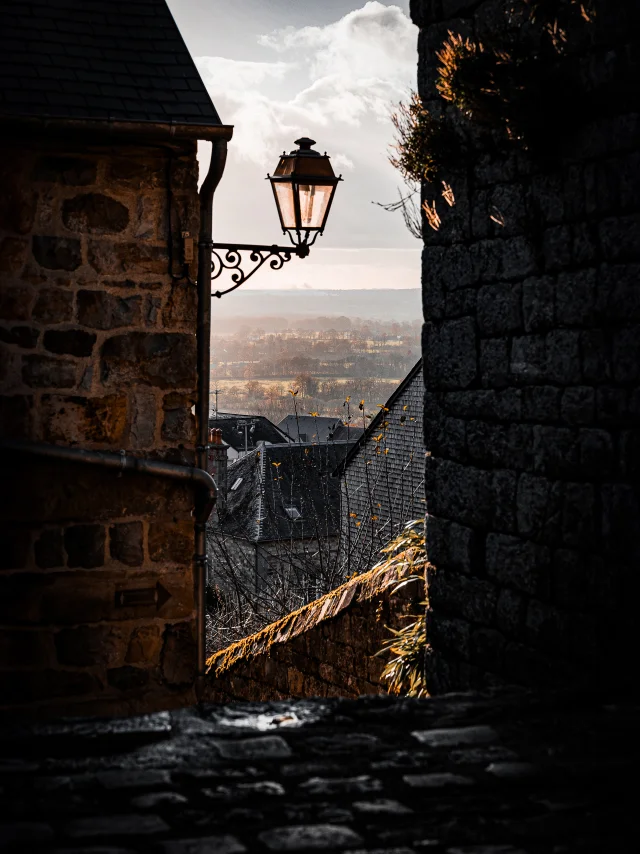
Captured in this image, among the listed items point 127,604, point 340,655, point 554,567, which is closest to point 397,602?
point 340,655

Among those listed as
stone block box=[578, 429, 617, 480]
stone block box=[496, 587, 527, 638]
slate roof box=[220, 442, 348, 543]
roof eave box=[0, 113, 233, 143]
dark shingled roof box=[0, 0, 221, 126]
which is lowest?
slate roof box=[220, 442, 348, 543]

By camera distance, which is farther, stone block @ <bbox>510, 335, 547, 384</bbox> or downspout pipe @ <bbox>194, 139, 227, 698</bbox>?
downspout pipe @ <bbox>194, 139, 227, 698</bbox>

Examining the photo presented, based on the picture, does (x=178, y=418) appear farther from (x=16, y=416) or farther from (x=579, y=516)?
(x=579, y=516)

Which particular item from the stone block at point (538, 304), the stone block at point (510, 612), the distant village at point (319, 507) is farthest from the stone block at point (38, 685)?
the distant village at point (319, 507)

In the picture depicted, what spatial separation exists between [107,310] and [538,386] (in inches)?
80.8

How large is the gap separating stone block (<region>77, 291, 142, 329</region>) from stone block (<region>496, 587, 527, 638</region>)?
2.07m

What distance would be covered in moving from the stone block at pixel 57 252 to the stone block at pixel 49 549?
1.18 meters

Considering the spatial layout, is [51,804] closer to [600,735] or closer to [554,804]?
[554,804]

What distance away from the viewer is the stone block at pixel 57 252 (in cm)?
443

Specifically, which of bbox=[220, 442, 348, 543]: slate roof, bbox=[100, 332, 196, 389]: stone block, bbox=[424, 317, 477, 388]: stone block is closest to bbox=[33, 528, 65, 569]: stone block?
bbox=[100, 332, 196, 389]: stone block

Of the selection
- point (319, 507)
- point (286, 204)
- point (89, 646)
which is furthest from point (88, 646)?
point (319, 507)

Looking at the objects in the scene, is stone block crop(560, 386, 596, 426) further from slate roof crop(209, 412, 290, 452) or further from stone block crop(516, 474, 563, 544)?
slate roof crop(209, 412, 290, 452)

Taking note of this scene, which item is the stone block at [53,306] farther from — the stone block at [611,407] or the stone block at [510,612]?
the stone block at [611,407]

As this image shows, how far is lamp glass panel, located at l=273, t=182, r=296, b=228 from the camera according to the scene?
5203 millimetres
